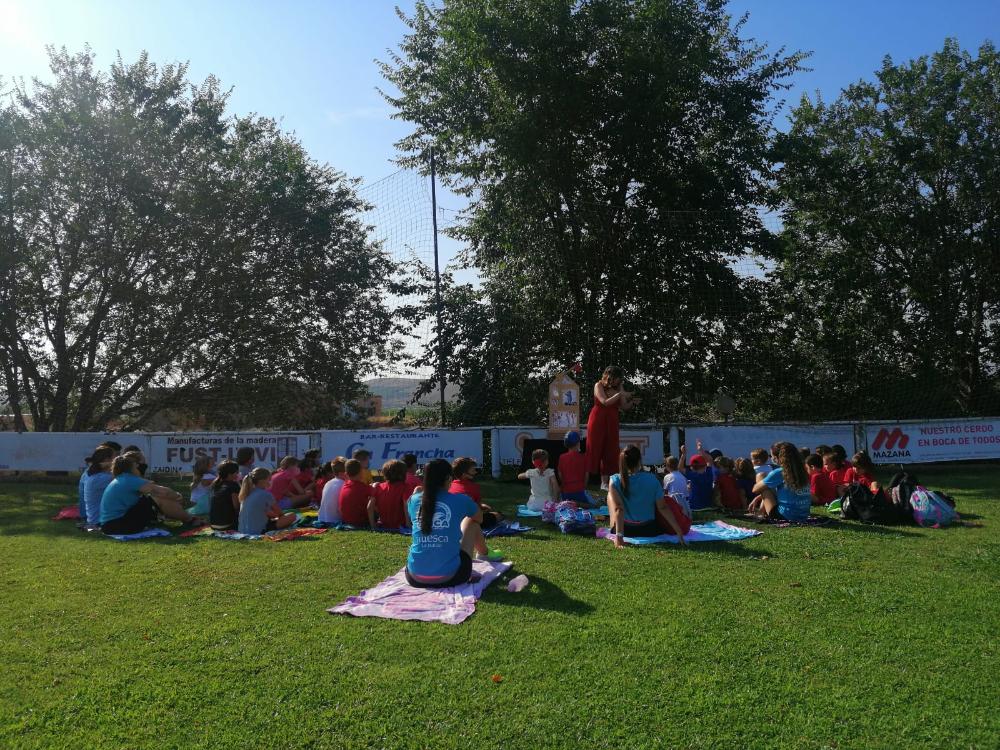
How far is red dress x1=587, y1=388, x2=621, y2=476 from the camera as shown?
32.9 feet

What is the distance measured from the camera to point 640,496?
802 centimetres

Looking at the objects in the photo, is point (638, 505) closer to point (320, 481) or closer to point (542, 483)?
point (542, 483)

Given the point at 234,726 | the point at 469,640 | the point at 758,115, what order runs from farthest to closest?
the point at 758,115 → the point at 469,640 → the point at 234,726

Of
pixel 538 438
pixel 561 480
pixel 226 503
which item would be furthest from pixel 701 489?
pixel 226 503

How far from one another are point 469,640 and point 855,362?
654 inches

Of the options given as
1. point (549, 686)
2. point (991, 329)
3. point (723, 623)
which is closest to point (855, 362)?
point (991, 329)

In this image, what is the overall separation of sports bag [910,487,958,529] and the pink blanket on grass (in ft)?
18.6

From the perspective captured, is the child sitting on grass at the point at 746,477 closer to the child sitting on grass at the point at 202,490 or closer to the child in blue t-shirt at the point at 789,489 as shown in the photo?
the child in blue t-shirt at the point at 789,489

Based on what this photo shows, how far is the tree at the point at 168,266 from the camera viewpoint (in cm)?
1758

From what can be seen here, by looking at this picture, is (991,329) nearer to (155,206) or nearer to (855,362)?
(855,362)

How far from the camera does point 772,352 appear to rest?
17.8m

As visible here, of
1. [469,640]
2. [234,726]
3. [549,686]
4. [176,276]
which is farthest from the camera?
[176,276]

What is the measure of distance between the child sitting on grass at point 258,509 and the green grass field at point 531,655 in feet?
5.14

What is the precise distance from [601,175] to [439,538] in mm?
16053
